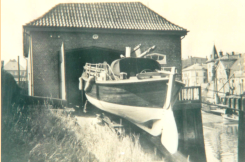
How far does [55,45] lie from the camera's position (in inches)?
467

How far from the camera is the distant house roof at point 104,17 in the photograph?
11953 mm

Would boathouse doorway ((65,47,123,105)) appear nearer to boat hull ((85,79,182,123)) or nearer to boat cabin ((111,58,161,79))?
boat cabin ((111,58,161,79))

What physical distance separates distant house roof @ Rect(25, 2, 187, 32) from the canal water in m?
7.93

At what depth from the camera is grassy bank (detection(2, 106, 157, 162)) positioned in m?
5.66

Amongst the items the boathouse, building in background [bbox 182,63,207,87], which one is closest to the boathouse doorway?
the boathouse

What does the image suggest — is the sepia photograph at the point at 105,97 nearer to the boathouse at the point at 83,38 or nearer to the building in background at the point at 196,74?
the boathouse at the point at 83,38

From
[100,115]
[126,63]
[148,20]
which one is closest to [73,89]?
[100,115]

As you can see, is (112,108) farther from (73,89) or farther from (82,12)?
(82,12)

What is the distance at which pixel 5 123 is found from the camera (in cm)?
578

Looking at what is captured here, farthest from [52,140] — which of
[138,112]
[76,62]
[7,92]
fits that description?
[76,62]

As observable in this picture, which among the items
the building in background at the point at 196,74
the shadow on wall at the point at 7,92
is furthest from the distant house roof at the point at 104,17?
the building in background at the point at 196,74

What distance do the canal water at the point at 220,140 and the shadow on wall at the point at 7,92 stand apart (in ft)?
35.3

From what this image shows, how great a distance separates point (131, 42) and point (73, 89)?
4479 millimetres

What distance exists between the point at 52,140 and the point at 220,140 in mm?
13704
